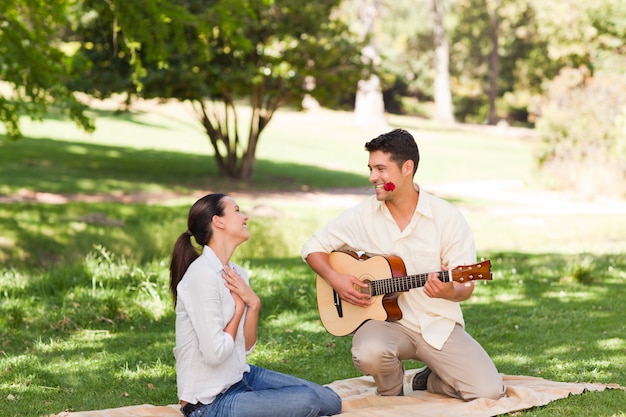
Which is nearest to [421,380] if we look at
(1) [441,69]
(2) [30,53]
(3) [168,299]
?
(3) [168,299]

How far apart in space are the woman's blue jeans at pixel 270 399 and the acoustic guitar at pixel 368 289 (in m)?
0.65

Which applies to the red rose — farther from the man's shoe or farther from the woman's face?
the man's shoe

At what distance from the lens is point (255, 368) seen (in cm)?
452

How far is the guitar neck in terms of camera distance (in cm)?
477

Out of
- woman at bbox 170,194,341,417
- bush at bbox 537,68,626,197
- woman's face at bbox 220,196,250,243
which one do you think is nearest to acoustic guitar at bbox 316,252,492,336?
woman at bbox 170,194,341,417

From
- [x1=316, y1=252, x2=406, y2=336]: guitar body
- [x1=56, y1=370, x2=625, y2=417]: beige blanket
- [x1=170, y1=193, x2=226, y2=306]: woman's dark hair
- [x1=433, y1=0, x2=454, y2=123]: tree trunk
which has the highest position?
[x1=433, y1=0, x2=454, y2=123]: tree trunk

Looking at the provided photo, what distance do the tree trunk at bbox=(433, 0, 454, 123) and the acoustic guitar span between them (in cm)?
4056

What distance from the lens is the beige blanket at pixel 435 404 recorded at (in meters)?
4.71

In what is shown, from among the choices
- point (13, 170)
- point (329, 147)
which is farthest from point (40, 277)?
point (329, 147)

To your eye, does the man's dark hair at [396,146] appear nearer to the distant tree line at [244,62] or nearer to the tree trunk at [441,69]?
the distant tree line at [244,62]

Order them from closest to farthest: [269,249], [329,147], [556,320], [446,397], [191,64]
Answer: [446,397] → [556,320] → [269,249] → [191,64] → [329,147]

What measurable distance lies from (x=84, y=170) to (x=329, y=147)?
1220 centimetres

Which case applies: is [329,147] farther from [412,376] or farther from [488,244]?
[412,376]

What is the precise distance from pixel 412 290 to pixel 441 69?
134ft
